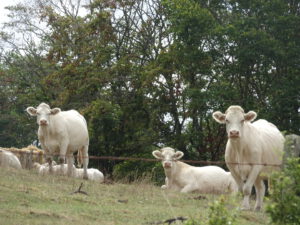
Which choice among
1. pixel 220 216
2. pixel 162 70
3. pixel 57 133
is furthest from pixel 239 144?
pixel 162 70

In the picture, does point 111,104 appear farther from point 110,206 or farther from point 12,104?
point 110,206

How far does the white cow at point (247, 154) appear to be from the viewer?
1357 centimetres

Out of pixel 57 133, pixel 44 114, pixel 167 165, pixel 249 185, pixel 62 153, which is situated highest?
pixel 44 114

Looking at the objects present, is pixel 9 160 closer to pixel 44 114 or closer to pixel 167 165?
pixel 44 114

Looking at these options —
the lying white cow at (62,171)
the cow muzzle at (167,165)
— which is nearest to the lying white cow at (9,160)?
the lying white cow at (62,171)

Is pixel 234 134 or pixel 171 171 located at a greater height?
pixel 234 134

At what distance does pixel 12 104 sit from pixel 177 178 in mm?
22894

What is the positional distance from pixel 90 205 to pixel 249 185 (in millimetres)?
3294

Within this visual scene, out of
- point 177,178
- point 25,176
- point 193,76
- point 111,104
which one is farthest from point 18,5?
point 25,176

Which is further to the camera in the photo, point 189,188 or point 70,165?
point 70,165

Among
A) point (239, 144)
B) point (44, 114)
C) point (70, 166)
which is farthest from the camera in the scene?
point (70, 166)

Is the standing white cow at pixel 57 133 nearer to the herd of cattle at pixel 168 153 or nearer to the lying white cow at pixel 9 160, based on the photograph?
the herd of cattle at pixel 168 153

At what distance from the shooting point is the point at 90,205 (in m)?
11.7

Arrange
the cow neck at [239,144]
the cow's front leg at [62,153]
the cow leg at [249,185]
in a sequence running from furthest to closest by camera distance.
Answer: the cow's front leg at [62,153] → the cow neck at [239,144] → the cow leg at [249,185]
